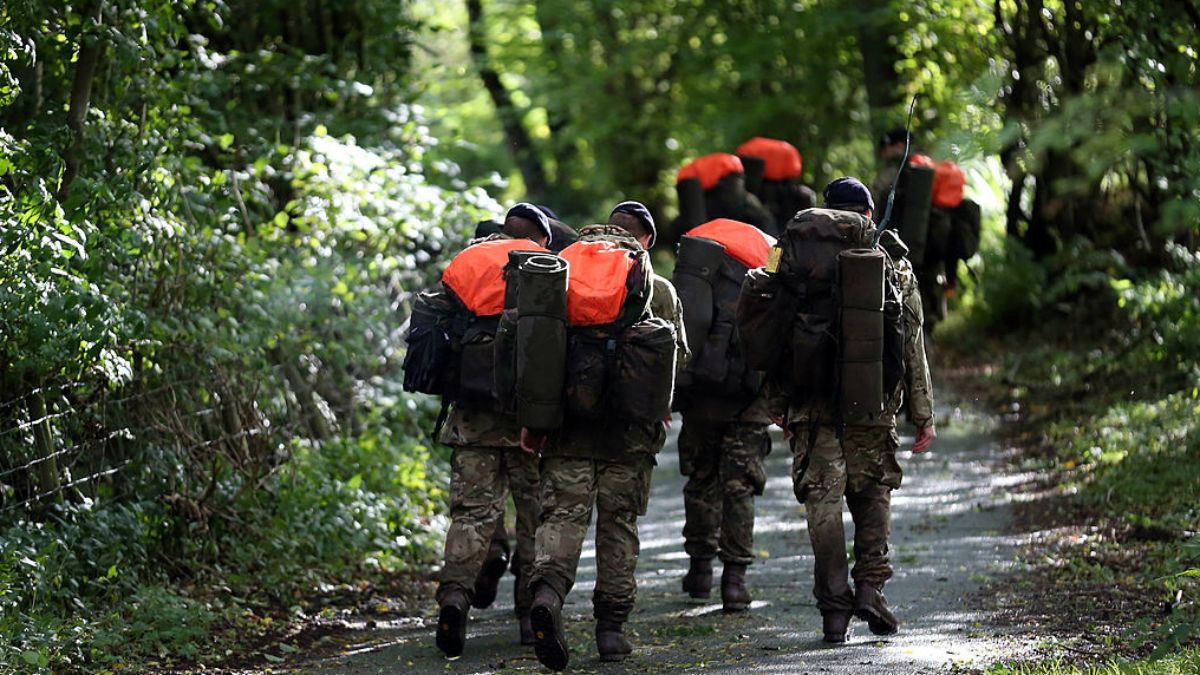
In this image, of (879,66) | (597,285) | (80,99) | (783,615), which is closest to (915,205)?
(783,615)

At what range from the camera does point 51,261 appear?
6859 mm

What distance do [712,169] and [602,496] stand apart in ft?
17.9

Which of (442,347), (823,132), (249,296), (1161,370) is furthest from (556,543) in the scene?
(823,132)

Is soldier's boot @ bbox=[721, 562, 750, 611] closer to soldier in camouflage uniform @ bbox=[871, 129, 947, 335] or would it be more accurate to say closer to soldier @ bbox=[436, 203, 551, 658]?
soldier @ bbox=[436, 203, 551, 658]

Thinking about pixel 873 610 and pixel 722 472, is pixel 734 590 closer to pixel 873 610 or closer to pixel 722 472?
pixel 722 472

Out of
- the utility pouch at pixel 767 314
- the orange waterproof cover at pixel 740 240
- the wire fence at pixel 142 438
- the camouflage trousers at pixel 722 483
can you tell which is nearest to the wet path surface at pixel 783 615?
the camouflage trousers at pixel 722 483

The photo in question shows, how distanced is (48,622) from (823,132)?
1704 centimetres

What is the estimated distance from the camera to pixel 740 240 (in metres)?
8.23

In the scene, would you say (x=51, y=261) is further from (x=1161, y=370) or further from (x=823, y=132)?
(x=823, y=132)

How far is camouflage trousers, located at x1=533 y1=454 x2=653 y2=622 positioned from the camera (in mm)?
7020

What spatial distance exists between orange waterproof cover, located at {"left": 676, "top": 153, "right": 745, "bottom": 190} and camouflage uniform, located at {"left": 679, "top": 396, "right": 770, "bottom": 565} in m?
4.00

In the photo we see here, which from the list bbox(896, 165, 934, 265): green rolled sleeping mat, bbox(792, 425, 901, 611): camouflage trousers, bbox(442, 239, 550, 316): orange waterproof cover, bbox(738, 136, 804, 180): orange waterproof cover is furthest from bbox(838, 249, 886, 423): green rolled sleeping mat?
bbox(738, 136, 804, 180): orange waterproof cover

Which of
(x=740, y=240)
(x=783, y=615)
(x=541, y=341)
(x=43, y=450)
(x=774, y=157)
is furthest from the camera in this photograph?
(x=774, y=157)

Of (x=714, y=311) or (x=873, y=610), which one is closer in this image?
(x=873, y=610)
